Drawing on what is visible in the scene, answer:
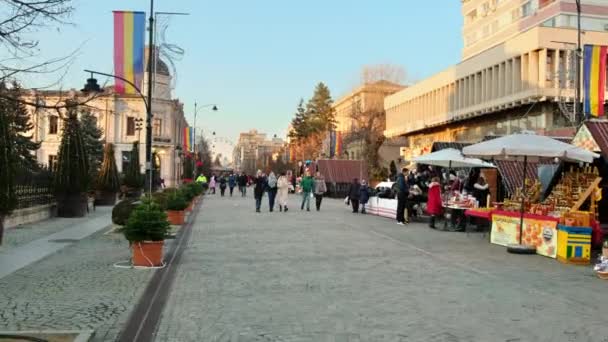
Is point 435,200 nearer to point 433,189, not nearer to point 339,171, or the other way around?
point 433,189

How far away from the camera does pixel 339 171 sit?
4953cm

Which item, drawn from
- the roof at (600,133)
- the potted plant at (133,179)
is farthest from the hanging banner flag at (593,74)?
the potted plant at (133,179)

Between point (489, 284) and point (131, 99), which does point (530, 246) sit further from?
point (131, 99)

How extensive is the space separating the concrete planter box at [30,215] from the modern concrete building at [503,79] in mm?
27801

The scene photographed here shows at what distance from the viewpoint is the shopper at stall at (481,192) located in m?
20.0

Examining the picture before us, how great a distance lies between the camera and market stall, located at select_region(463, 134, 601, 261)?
13.3 m

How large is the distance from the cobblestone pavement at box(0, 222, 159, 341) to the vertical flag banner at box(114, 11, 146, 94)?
8639 millimetres

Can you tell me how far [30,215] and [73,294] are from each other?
43.5ft

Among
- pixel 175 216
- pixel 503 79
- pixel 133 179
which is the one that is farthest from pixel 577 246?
pixel 503 79

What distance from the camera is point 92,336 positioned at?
6.48m

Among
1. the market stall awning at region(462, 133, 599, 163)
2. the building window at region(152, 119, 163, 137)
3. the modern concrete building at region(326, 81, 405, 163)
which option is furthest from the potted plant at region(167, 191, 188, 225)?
the building window at region(152, 119, 163, 137)

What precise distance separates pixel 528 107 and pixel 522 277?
132ft

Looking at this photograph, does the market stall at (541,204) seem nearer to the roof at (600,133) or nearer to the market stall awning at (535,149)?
the market stall awning at (535,149)

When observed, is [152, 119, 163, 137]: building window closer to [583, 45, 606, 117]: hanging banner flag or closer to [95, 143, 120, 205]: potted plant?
[95, 143, 120, 205]: potted plant
